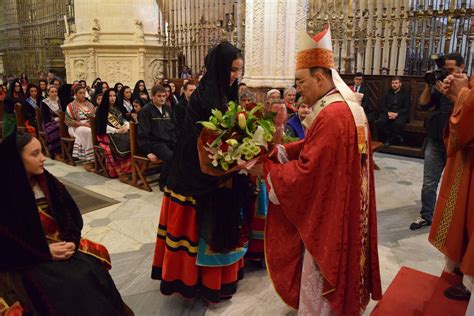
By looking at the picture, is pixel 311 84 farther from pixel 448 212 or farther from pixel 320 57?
pixel 448 212

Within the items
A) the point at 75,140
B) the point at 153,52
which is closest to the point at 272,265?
the point at 75,140

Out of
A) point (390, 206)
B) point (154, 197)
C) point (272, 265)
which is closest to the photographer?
point (272, 265)

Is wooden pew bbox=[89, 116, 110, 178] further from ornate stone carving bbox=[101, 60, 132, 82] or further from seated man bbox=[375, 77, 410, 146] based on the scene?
ornate stone carving bbox=[101, 60, 132, 82]

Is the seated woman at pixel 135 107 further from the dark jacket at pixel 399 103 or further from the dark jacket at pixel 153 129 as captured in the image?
the dark jacket at pixel 399 103

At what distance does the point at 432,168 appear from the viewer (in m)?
4.29

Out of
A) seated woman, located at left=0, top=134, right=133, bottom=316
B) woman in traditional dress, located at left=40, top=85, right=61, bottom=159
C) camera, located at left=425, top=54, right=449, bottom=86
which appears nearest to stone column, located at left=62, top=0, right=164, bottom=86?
woman in traditional dress, located at left=40, top=85, right=61, bottom=159

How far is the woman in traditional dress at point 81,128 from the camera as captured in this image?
23.4 ft

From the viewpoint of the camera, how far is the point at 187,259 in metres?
2.79

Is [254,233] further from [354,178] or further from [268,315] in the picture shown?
[354,178]

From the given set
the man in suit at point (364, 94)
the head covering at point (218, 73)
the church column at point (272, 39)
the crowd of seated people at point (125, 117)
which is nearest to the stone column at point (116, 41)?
the crowd of seated people at point (125, 117)

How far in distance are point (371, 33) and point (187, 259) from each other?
8.38 metres

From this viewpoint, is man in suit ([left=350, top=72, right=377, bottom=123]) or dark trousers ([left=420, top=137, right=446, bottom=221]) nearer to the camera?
dark trousers ([left=420, top=137, right=446, bottom=221])

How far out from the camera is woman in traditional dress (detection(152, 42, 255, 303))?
8.68ft

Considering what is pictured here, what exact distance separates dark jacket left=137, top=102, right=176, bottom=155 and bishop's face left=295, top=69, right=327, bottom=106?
367cm
